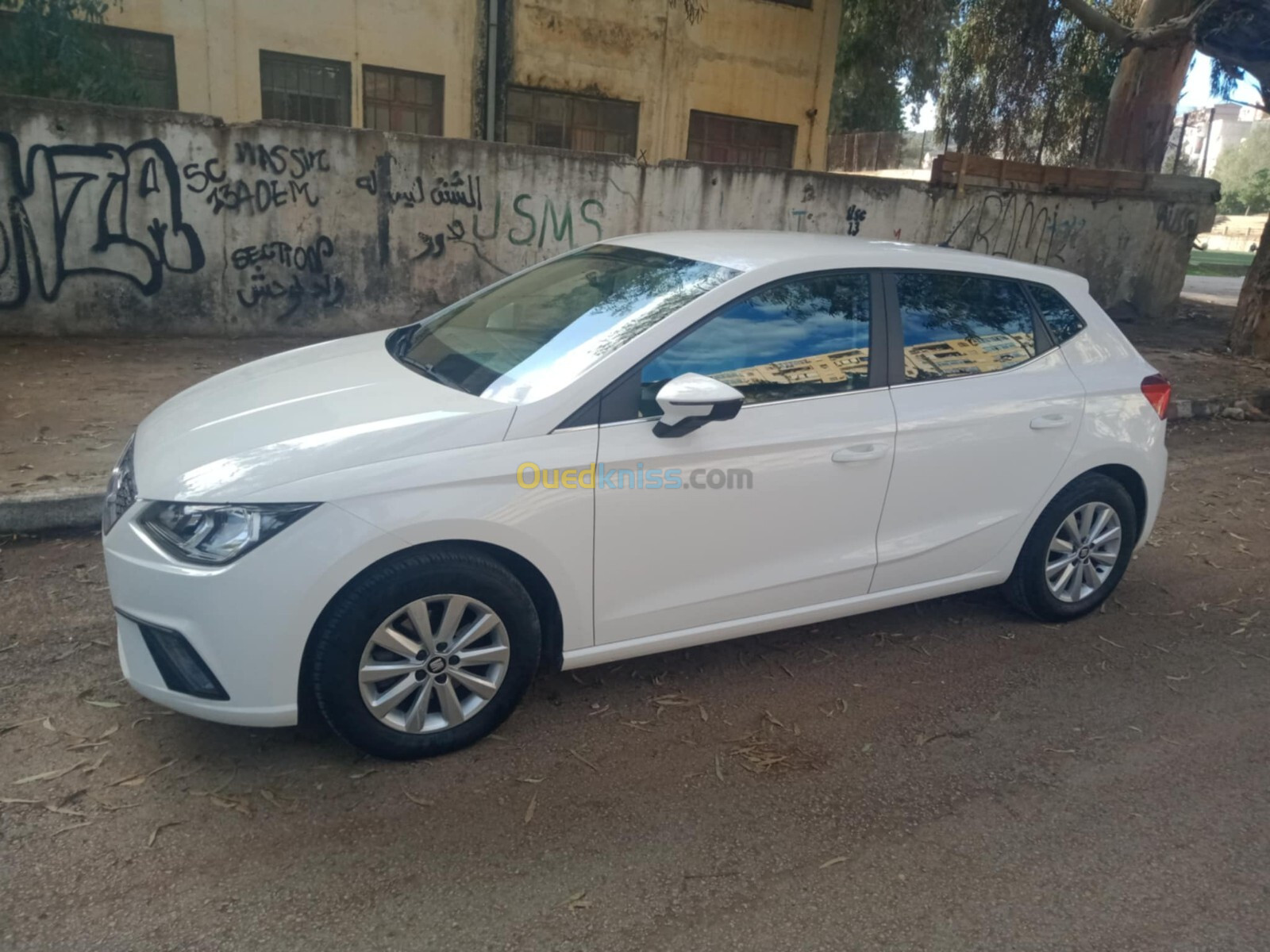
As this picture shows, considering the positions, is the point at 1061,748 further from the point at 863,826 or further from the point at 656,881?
the point at 656,881

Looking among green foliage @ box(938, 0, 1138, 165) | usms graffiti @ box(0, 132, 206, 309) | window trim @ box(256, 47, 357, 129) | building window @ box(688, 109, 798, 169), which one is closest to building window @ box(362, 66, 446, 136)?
window trim @ box(256, 47, 357, 129)

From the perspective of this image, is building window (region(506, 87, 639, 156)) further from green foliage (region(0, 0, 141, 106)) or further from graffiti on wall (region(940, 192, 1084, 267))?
green foliage (region(0, 0, 141, 106))

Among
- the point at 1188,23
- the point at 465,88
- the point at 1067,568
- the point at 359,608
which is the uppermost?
the point at 1188,23

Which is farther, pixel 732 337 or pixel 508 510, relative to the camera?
pixel 732 337

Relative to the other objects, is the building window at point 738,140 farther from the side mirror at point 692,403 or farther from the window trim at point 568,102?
the side mirror at point 692,403

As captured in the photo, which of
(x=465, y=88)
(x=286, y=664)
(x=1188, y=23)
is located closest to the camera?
(x=286, y=664)

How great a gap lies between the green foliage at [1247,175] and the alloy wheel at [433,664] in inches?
3179

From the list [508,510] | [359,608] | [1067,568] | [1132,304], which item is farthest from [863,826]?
[1132,304]

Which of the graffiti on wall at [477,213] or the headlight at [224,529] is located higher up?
the graffiti on wall at [477,213]

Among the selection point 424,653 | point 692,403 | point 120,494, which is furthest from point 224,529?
point 692,403

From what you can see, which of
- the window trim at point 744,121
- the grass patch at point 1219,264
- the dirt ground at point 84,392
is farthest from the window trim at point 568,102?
the grass patch at point 1219,264

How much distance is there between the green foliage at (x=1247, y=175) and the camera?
71.0 meters

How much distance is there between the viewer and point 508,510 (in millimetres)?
3162

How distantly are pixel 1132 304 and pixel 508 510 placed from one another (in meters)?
14.6
